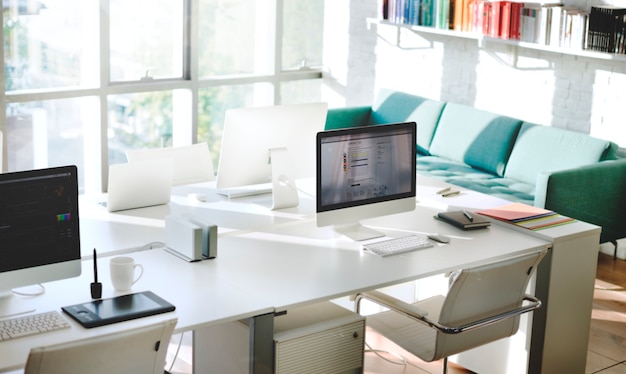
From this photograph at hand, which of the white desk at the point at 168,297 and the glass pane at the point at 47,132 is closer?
the white desk at the point at 168,297

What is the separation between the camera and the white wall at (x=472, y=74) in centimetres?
593

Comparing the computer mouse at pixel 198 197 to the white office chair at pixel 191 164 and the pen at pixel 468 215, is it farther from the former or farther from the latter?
the pen at pixel 468 215

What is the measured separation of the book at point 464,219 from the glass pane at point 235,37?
3475mm

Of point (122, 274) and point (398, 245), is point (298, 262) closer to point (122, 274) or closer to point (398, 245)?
point (398, 245)

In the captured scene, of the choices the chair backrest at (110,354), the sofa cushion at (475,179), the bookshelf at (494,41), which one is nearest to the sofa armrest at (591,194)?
the sofa cushion at (475,179)

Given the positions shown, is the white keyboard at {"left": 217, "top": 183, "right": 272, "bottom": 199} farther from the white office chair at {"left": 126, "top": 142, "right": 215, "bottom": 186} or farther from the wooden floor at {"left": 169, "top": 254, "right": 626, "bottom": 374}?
the wooden floor at {"left": 169, "top": 254, "right": 626, "bottom": 374}

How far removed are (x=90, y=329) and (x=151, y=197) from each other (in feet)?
4.62

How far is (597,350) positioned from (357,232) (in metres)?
1.49

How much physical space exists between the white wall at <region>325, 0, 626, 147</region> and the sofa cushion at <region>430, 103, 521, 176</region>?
0.28 metres

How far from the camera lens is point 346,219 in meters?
3.82

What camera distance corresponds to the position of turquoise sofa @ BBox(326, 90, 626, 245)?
5418mm

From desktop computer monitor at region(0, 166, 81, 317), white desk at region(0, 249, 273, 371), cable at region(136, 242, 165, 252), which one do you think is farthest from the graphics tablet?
cable at region(136, 242, 165, 252)

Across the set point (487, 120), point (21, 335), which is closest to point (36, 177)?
point (21, 335)

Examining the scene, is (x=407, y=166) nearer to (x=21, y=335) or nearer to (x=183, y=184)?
(x=183, y=184)
